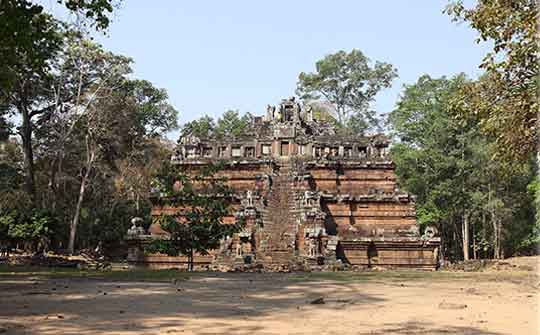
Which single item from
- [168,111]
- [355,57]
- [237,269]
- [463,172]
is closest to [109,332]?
[237,269]

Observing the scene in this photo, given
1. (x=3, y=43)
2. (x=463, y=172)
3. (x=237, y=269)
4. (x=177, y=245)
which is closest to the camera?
(x=3, y=43)

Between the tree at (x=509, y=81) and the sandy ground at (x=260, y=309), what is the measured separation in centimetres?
418

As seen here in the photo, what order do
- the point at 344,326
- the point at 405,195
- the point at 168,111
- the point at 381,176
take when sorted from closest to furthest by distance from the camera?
the point at 344,326 < the point at 405,195 < the point at 381,176 < the point at 168,111

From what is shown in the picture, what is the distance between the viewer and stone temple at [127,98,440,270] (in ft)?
87.8

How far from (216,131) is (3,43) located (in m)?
52.5

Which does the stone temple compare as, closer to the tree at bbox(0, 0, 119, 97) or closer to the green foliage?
the green foliage

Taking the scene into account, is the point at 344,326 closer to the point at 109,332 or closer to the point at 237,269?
the point at 109,332

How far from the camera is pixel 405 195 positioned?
3042 cm

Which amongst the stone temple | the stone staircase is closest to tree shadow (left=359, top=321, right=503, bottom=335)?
the stone temple

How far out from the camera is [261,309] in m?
9.83

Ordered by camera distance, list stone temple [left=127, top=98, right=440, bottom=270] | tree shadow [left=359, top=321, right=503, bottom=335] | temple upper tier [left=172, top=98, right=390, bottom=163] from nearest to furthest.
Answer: tree shadow [left=359, top=321, right=503, bottom=335], stone temple [left=127, top=98, right=440, bottom=270], temple upper tier [left=172, top=98, right=390, bottom=163]

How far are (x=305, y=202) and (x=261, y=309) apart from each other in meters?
20.6

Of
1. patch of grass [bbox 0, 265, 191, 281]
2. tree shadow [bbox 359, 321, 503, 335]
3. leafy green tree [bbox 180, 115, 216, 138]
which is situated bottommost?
tree shadow [bbox 359, 321, 503, 335]

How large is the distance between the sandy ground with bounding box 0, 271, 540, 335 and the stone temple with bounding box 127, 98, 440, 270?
11542 millimetres
